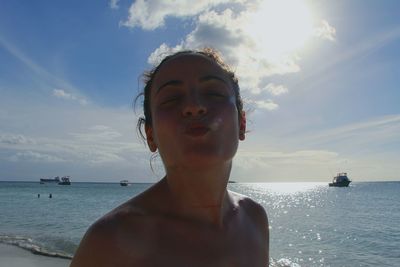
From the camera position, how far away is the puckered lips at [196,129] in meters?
1.53

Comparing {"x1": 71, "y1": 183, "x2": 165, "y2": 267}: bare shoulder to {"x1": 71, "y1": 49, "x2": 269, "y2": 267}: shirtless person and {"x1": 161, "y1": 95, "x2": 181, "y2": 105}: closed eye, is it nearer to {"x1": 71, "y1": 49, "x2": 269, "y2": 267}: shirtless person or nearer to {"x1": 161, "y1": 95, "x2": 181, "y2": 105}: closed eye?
{"x1": 71, "y1": 49, "x2": 269, "y2": 267}: shirtless person

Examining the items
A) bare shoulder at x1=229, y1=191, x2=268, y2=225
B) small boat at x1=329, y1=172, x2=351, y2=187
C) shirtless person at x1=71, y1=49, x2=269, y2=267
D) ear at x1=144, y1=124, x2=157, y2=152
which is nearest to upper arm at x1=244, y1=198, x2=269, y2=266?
bare shoulder at x1=229, y1=191, x2=268, y2=225

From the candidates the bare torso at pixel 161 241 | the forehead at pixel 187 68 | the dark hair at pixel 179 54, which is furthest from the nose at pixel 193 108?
the bare torso at pixel 161 241

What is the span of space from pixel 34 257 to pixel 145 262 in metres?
12.7

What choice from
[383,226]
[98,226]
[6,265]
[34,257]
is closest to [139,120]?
[98,226]

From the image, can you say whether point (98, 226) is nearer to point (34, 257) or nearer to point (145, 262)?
point (145, 262)

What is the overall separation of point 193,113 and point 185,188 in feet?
1.12

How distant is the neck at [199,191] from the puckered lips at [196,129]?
0.48ft

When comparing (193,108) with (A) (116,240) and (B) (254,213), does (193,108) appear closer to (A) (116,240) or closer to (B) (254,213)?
(A) (116,240)

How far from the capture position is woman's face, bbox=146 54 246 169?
155 cm

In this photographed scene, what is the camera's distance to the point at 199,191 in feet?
5.76

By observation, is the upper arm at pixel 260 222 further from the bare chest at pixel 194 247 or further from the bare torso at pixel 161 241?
the bare chest at pixel 194 247

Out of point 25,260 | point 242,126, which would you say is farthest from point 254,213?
point 25,260

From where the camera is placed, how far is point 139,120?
2.20 meters
